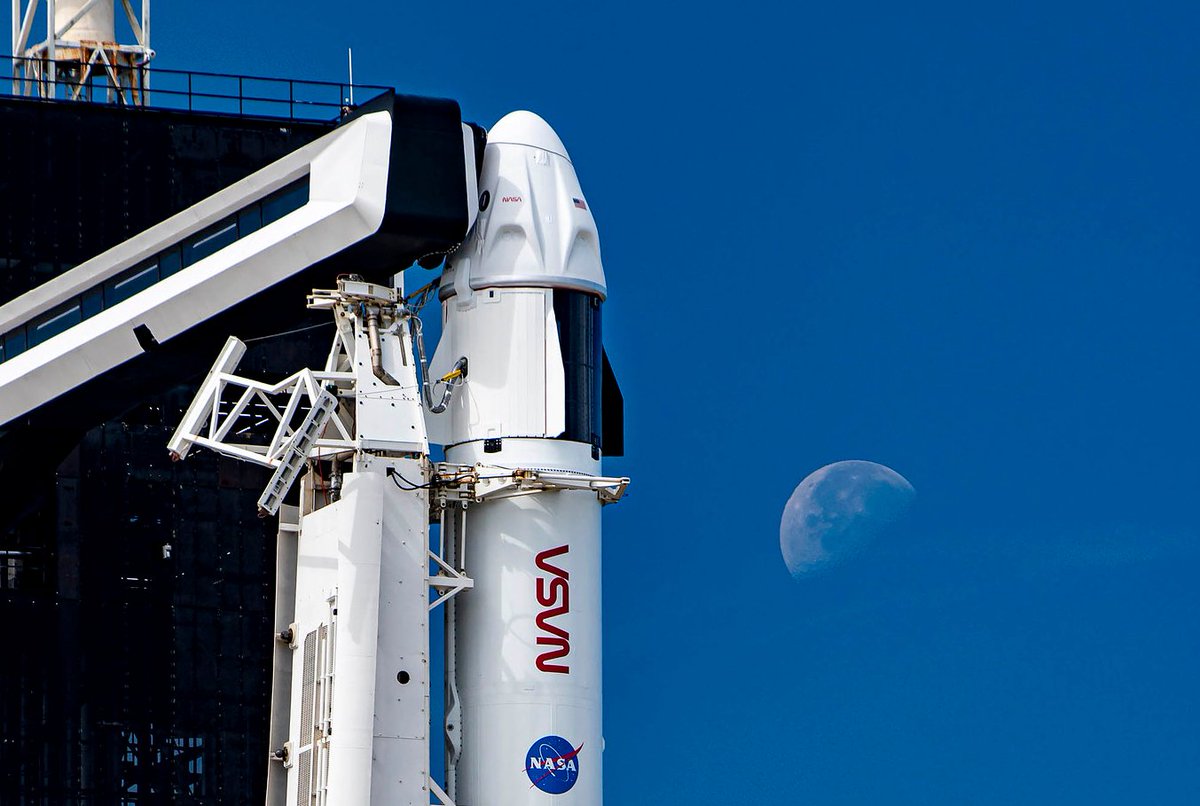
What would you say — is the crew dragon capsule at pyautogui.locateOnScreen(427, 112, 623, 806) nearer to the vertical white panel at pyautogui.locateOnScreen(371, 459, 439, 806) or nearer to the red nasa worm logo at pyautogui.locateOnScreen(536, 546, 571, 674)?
the red nasa worm logo at pyautogui.locateOnScreen(536, 546, 571, 674)

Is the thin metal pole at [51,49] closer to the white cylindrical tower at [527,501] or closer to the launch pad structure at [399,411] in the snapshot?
the launch pad structure at [399,411]

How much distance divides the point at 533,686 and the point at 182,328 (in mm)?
7965

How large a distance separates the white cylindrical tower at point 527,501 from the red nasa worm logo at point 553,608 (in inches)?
0.5

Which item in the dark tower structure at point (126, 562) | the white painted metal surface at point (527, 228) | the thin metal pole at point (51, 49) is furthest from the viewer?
the thin metal pole at point (51, 49)

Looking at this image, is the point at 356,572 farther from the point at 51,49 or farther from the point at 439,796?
the point at 51,49

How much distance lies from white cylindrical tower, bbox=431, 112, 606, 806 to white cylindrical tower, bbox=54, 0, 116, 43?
20.5 m

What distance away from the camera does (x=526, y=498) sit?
39.7 meters

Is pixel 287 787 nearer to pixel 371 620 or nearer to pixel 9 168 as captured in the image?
pixel 371 620

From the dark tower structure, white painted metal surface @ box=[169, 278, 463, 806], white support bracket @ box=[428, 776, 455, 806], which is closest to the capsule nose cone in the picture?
white painted metal surface @ box=[169, 278, 463, 806]

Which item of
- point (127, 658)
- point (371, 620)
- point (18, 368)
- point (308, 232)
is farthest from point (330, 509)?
point (127, 658)

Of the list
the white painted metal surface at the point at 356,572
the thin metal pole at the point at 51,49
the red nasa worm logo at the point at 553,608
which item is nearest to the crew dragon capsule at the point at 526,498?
the red nasa worm logo at the point at 553,608

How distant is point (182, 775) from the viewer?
54812mm

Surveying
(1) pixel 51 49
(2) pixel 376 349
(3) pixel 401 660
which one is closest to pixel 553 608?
(3) pixel 401 660

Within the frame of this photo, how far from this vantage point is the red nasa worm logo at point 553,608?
39.3m
